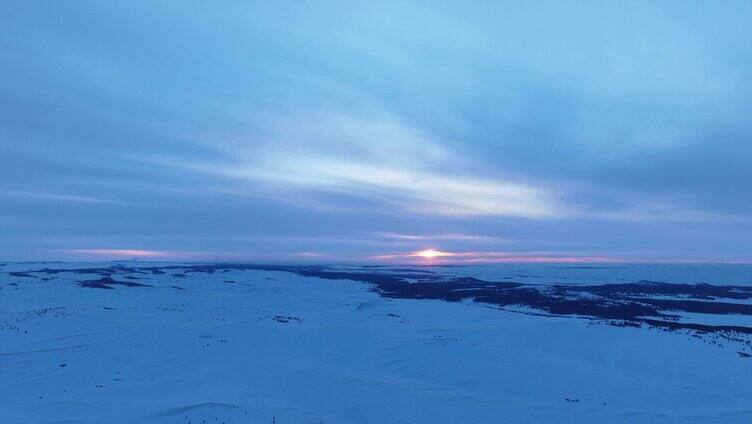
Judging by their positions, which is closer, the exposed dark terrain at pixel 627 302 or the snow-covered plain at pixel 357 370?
the snow-covered plain at pixel 357 370

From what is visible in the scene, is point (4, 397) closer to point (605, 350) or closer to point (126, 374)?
point (126, 374)

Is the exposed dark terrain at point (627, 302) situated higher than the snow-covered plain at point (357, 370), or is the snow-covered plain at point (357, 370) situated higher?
the exposed dark terrain at point (627, 302)

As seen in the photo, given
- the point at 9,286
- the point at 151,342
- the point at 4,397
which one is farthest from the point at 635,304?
the point at 9,286

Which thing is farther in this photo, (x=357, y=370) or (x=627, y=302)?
(x=627, y=302)

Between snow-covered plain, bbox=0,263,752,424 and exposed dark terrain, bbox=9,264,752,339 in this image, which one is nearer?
snow-covered plain, bbox=0,263,752,424

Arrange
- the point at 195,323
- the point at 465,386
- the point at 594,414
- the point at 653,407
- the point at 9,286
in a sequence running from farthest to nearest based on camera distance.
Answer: the point at 9,286 < the point at 195,323 < the point at 465,386 < the point at 653,407 < the point at 594,414

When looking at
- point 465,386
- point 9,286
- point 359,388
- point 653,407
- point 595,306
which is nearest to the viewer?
point 653,407

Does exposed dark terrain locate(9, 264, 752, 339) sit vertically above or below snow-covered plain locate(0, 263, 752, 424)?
above

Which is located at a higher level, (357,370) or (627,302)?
(627,302)
